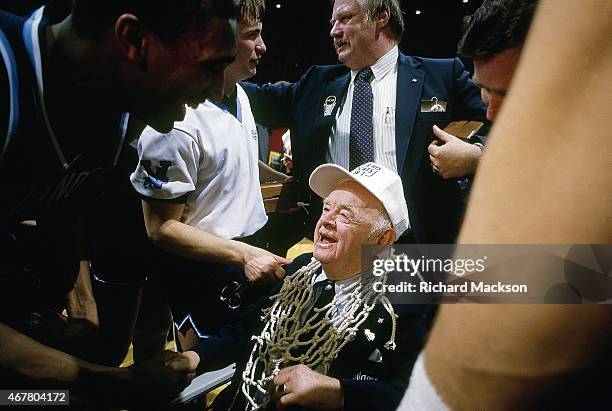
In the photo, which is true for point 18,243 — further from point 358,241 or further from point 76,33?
point 358,241

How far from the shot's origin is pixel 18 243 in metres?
0.82

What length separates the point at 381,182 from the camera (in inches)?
32.3

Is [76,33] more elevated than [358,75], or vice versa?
[76,33]

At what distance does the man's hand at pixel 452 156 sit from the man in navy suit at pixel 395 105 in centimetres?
2

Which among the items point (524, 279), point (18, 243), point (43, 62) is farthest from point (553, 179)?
point (18, 243)

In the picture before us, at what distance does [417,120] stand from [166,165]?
0.54 meters

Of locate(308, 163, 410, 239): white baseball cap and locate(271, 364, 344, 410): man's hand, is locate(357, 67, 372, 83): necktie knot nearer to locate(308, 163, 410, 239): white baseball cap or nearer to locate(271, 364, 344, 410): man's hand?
locate(308, 163, 410, 239): white baseball cap

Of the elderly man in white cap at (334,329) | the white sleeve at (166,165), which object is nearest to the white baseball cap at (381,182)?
the elderly man in white cap at (334,329)

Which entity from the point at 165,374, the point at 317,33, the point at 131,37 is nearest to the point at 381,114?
the point at 317,33

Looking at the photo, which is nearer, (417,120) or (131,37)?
(131,37)

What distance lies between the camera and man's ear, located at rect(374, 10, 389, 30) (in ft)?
2.78

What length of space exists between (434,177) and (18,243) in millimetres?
883

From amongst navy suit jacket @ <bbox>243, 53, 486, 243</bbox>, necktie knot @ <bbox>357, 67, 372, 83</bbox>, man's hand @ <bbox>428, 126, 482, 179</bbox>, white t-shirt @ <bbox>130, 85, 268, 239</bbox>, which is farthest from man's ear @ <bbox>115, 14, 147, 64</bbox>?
man's hand @ <bbox>428, 126, 482, 179</bbox>

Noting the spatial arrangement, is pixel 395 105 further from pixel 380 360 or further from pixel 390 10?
pixel 380 360
